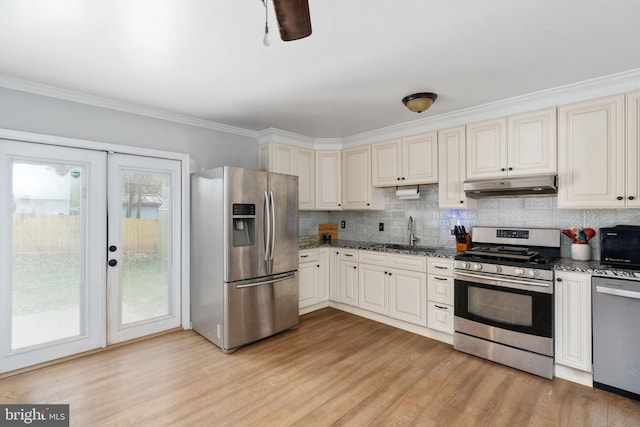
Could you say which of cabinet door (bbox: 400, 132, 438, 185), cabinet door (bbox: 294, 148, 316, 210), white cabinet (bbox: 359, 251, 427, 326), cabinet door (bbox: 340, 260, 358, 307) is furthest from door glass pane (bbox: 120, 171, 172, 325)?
cabinet door (bbox: 400, 132, 438, 185)

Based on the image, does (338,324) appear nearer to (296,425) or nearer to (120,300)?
(296,425)

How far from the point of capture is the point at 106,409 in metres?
2.12

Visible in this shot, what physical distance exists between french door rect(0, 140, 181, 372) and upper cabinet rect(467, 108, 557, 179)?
10.9 ft

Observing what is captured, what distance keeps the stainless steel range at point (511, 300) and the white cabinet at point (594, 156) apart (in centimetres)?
51

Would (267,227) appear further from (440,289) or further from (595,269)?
(595,269)

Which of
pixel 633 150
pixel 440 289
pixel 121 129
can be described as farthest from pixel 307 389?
pixel 633 150

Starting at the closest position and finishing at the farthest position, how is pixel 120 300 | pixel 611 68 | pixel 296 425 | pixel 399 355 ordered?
1. pixel 296 425
2. pixel 611 68
3. pixel 399 355
4. pixel 120 300

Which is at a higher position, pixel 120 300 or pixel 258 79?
pixel 258 79

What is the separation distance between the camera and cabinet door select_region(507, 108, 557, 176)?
275cm

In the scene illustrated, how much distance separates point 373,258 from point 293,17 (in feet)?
9.83

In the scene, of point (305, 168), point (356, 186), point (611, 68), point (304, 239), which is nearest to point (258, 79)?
point (305, 168)

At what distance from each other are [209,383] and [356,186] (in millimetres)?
2884

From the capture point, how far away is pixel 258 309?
126 inches

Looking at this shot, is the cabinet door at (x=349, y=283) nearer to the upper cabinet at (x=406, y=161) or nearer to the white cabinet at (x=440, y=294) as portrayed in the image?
the white cabinet at (x=440, y=294)
